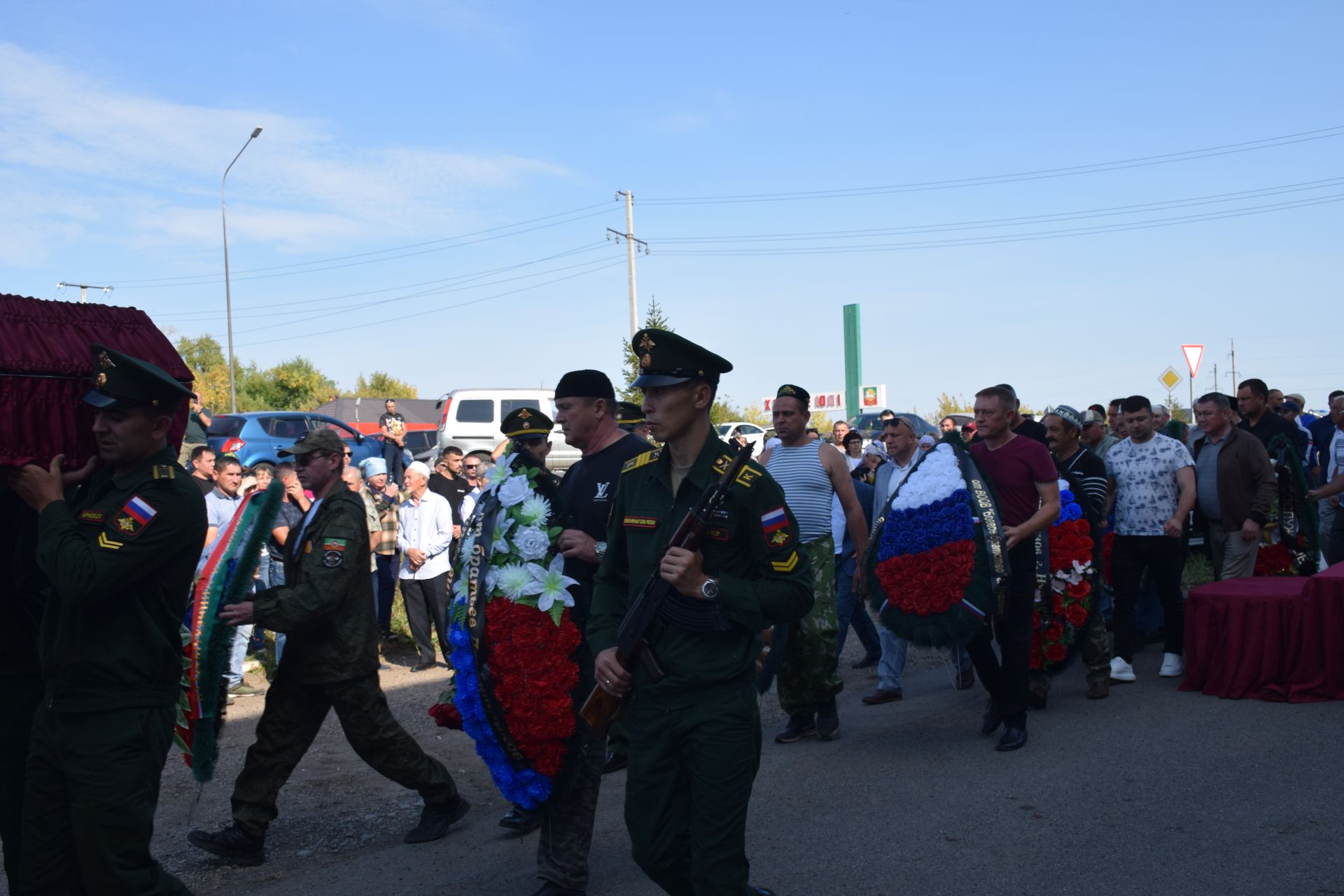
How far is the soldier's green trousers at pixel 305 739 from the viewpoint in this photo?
5219 mm

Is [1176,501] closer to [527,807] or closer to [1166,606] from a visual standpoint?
[1166,606]

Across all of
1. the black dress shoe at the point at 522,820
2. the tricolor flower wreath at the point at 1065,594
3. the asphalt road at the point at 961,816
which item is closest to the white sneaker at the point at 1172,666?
the asphalt road at the point at 961,816

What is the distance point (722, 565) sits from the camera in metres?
3.62

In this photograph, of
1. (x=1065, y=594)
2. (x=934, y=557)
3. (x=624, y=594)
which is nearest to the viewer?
(x=624, y=594)

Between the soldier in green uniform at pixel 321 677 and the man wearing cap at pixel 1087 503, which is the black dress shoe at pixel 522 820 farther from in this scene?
the man wearing cap at pixel 1087 503

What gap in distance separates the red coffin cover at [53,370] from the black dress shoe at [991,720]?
5120 millimetres

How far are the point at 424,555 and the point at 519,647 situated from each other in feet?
16.5

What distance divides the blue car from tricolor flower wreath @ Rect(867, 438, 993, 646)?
1481 cm

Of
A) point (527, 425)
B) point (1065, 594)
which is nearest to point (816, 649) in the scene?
point (1065, 594)

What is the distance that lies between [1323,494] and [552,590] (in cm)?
759

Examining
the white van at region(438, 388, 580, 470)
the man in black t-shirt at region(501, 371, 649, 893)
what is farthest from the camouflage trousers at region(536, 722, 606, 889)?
the white van at region(438, 388, 580, 470)

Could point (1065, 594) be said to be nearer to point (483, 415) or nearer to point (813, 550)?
point (813, 550)

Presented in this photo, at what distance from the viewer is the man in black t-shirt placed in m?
4.63

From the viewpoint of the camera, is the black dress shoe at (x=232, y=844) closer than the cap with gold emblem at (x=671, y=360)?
No
